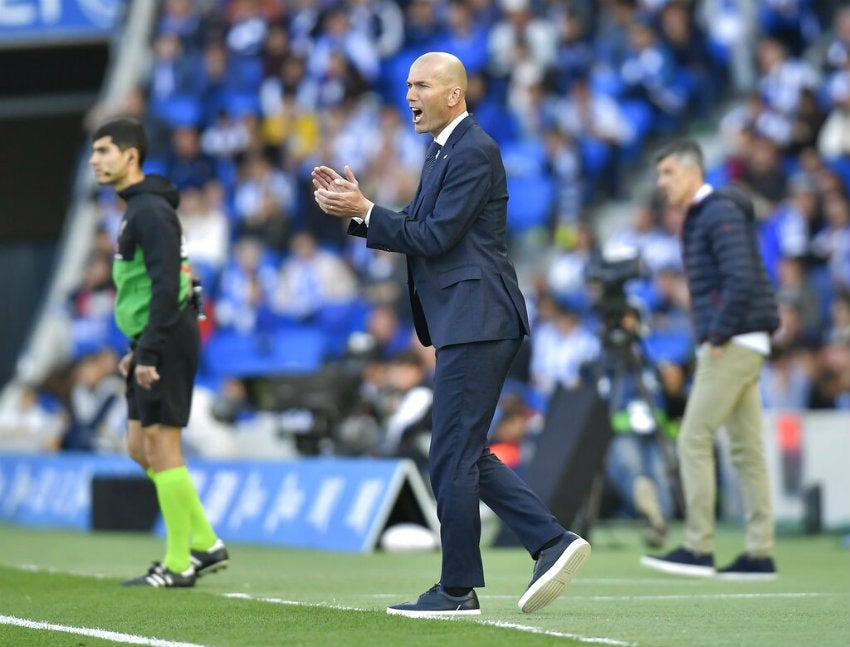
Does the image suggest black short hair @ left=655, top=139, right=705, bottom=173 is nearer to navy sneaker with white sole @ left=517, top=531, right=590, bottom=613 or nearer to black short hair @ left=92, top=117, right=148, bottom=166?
black short hair @ left=92, top=117, right=148, bottom=166

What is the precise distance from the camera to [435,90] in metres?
6.67

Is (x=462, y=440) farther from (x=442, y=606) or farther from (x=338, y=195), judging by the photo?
(x=338, y=195)

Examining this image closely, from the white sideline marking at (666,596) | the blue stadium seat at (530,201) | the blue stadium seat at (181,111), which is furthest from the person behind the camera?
the blue stadium seat at (181,111)

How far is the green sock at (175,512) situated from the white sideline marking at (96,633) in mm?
1360

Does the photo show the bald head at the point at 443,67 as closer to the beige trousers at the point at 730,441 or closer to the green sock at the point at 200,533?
the green sock at the point at 200,533

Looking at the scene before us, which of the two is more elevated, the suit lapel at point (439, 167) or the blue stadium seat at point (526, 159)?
the blue stadium seat at point (526, 159)

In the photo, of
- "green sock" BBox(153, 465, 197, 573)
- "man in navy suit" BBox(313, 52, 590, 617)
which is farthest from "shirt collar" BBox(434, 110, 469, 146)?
"green sock" BBox(153, 465, 197, 573)

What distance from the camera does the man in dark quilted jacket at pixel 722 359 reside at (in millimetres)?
9180

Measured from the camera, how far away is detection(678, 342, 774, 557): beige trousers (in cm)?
920

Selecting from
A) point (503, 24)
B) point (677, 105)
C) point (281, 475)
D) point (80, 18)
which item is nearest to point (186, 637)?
point (281, 475)

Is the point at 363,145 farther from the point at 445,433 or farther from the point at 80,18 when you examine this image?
the point at 445,433

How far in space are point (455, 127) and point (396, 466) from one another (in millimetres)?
5269

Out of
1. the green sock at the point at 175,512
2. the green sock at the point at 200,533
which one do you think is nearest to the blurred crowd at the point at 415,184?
the green sock at the point at 200,533

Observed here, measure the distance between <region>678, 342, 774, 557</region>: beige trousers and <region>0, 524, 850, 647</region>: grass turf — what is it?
320mm
